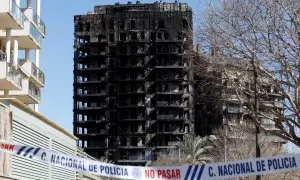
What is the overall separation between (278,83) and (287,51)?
3.54ft

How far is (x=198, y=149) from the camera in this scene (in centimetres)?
7650

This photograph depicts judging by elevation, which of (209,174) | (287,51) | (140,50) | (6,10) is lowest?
(209,174)

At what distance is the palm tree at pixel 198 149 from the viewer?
73.0m

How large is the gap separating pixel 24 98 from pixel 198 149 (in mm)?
37193

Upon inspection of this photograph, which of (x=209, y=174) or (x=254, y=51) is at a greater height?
(x=254, y=51)

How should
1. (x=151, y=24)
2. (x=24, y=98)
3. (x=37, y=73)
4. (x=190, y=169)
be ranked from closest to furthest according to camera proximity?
(x=190, y=169)
(x=24, y=98)
(x=37, y=73)
(x=151, y=24)

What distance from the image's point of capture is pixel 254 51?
20.0 meters

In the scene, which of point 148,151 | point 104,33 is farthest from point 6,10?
point 104,33

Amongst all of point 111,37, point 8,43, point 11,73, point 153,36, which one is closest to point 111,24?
point 111,37

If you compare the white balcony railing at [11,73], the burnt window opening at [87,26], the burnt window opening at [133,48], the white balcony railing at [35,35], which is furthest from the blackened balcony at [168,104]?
the white balcony railing at [11,73]

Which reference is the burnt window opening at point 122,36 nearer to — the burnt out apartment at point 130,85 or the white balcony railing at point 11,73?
the burnt out apartment at point 130,85

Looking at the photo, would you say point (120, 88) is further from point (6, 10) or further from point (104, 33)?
point (6, 10)

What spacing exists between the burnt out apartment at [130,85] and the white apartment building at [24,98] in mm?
62556

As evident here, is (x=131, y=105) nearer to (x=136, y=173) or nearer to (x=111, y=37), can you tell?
(x=111, y=37)
